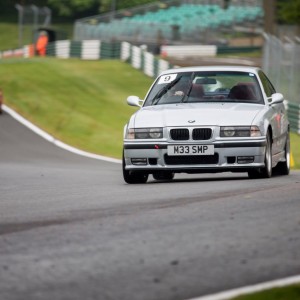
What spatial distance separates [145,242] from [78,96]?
115 ft

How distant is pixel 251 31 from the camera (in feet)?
234

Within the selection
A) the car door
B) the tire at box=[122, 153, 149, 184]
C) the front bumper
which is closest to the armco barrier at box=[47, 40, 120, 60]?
the car door

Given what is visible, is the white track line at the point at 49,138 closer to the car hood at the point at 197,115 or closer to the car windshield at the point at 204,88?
the car windshield at the point at 204,88

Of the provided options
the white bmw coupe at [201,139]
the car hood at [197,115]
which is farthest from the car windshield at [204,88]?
the car hood at [197,115]

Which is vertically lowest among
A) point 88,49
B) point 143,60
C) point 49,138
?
point 88,49

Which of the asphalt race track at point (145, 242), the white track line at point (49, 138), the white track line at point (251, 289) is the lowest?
the white track line at point (49, 138)

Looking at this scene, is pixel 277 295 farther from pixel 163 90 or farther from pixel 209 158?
pixel 163 90

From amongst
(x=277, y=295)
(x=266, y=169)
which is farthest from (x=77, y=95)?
(x=277, y=295)

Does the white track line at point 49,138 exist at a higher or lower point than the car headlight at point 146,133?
lower

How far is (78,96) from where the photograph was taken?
141 feet

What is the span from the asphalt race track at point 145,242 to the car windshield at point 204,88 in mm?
3020

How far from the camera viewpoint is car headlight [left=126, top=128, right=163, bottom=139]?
14453mm

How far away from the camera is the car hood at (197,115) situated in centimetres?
1445

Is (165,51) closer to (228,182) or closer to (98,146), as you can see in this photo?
(98,146)
